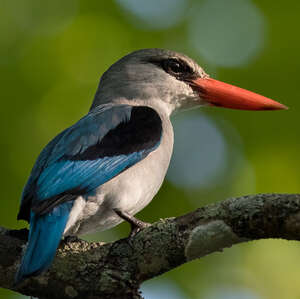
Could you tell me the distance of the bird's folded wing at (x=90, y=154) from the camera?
13.6 feet

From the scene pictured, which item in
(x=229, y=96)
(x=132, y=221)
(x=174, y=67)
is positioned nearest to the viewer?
(x=132, y=221)

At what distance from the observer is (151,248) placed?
143 inches

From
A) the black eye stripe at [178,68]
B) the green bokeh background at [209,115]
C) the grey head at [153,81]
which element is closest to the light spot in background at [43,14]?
the green bokeh background at [209,115]

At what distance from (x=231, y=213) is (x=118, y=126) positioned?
5.24 ft

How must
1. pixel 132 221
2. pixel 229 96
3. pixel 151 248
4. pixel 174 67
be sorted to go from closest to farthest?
pixel 151 248, pixel 132 221, pixel 229 96, pixel 174 67

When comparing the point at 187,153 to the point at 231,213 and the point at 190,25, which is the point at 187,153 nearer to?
the point at 190,25

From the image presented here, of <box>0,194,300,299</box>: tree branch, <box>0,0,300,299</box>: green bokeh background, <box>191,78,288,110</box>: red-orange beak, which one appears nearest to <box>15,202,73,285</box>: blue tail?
<box>0,194,300,299</box>: tree branch

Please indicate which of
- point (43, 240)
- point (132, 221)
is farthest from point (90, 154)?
point (43, 240)

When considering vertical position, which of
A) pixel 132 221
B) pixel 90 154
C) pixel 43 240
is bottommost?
pixel 43 240

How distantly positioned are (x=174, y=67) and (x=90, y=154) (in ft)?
5.60

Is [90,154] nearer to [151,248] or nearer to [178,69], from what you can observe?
[151,248]

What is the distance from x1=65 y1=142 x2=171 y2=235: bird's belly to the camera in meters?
4.31

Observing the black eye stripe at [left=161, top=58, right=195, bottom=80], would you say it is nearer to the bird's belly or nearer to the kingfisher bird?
the kingfisher bird

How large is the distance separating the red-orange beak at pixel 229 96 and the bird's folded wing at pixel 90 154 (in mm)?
853
